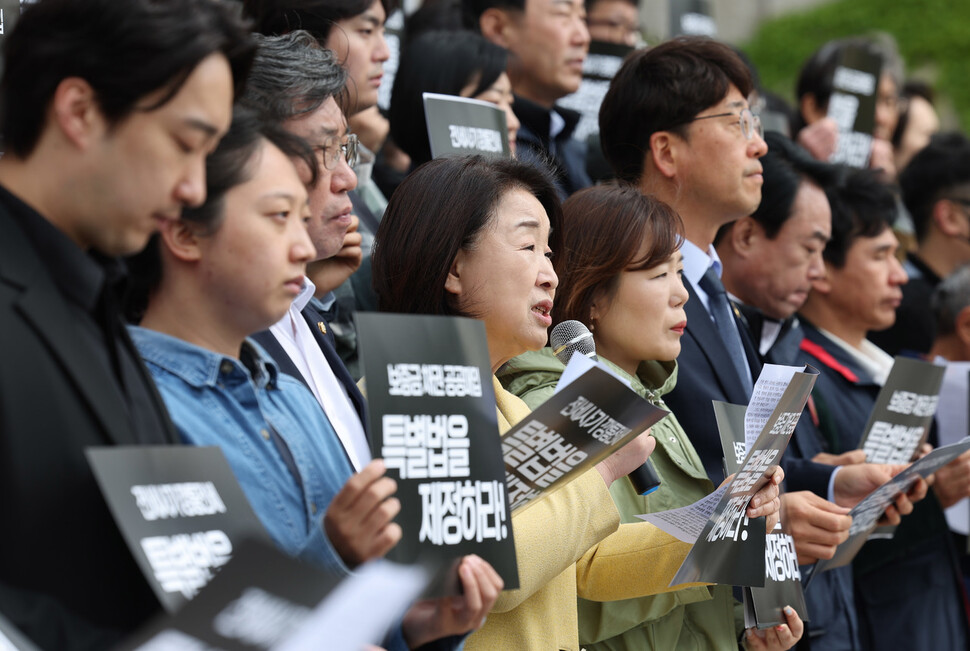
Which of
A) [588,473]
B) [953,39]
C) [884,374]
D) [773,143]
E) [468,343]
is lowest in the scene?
[953,39]

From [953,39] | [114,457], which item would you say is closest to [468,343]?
[114,457]

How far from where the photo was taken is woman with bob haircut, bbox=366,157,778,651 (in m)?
3.07

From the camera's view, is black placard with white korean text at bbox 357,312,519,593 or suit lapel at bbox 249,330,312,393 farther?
suit lapel at bbox 249,330,312,393

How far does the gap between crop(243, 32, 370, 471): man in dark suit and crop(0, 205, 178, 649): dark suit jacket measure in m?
0.90

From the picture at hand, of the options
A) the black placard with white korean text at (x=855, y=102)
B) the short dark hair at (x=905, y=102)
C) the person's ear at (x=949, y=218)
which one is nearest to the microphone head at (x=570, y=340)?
the black placard with white korean text at (x=855, y=102)

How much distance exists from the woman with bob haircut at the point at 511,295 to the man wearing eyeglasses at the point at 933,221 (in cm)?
367

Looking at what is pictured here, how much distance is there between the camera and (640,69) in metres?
4.78

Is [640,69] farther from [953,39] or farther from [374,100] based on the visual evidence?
[953,39]

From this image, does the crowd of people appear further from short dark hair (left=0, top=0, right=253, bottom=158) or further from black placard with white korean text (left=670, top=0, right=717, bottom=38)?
black placard with white korean text (left=670, top=0, right=717, bottom=38)

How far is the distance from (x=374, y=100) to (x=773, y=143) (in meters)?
1.94

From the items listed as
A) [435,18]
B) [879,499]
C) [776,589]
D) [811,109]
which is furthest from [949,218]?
[776,589]

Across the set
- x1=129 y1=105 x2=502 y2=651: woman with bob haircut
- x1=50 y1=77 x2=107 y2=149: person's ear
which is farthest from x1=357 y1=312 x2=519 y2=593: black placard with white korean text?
x1=50 y1=77 x2=107 y2=149: person's ear

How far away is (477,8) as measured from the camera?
20.5ft

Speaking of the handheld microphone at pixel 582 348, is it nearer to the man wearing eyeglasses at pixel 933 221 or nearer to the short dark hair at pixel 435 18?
the short dark hair at pixel 435 18
